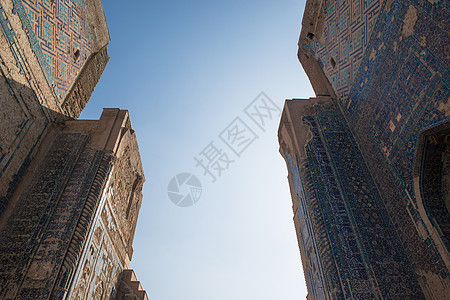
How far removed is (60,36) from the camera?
5.86m

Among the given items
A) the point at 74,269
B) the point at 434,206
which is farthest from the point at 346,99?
the point at 74,269

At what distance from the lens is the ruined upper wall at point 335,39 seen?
5219 millimetres

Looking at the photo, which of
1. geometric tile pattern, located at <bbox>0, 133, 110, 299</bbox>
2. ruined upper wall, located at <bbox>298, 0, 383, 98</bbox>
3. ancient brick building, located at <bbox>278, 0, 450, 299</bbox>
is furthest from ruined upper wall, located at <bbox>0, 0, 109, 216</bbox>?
ruined upper wall, located at <bbox>298, 0, 383, 98</bbox>

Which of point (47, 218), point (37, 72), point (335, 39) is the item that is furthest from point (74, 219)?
point (335, 39)

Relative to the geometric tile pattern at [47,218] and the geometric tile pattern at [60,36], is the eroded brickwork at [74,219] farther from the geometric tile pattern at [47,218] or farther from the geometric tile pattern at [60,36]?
the geometric tile pattern at [60,36]

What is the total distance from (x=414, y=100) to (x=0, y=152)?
5.28m

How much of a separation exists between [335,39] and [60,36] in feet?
Answer: 16.5

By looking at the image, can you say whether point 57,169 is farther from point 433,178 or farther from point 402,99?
point 433,178

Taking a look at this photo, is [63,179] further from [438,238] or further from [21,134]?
[438,238]

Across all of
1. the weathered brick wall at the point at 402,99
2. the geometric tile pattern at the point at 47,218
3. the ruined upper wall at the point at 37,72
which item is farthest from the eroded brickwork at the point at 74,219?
the weathered brick wall at the point at 402,99

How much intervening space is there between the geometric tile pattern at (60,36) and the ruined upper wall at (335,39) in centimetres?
477

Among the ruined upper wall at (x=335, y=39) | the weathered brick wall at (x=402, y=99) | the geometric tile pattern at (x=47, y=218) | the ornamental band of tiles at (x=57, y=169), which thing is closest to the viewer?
the weathered brick wall at (x=402, y=99)

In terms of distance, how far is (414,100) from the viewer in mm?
3996

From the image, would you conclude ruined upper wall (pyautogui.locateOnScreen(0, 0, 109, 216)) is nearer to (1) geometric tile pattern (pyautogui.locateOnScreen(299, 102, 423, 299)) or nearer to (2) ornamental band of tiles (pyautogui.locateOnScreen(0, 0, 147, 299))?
(2) ornamental band of tiles (pyautogui.locateOnScreen(0, 0, 147, 299))
